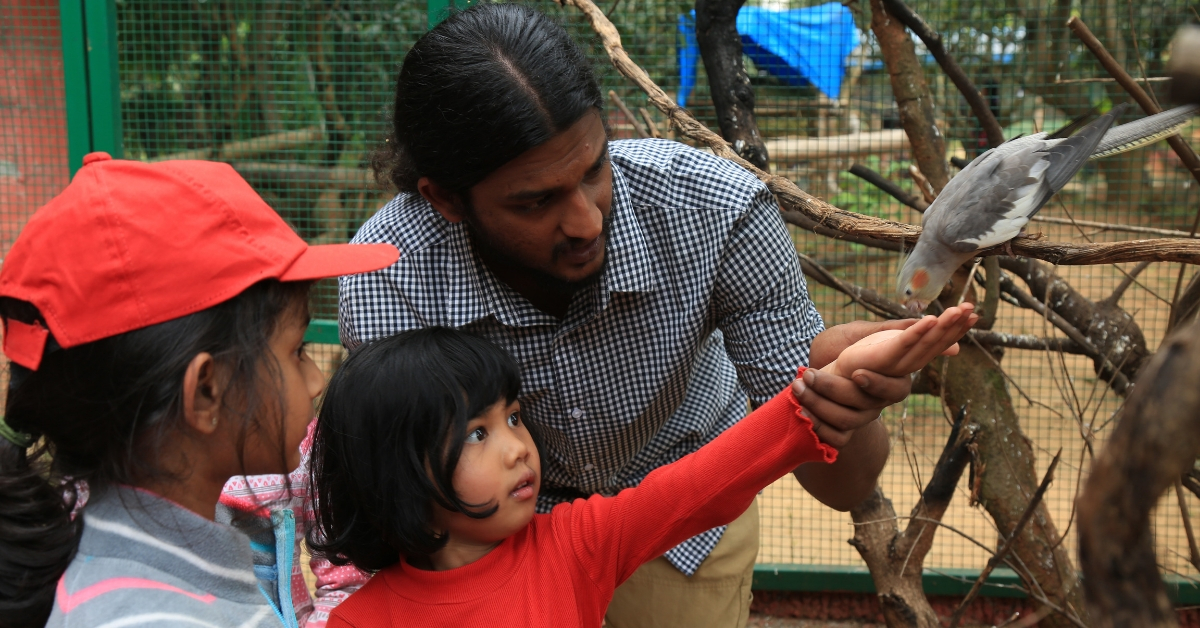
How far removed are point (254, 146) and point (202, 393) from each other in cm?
358

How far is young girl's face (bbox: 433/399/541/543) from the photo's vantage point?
1244 mm

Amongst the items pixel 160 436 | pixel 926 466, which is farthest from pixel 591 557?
pixel 926 466

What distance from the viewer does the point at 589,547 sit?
4.33 feet

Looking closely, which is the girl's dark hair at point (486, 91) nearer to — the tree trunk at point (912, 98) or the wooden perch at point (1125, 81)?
the wooden perch at point (1125, 81)

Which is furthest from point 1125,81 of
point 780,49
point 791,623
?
point 791,623

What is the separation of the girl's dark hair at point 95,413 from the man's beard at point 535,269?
0.51 m

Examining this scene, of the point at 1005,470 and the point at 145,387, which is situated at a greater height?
the point at 145,387

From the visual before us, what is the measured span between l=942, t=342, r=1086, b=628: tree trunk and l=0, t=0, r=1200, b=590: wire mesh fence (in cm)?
90

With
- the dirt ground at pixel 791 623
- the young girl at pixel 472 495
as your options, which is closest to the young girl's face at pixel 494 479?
the young girl at pixel 472 495

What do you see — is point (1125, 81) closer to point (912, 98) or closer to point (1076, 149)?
point (1076, 149)

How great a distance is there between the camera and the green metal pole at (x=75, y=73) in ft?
10.1

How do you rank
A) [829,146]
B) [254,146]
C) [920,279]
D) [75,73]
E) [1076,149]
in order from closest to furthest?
[1076,149] → [920,279] → [75,73] → [829,146] → [254,146]

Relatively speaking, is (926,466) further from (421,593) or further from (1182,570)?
(421,593)

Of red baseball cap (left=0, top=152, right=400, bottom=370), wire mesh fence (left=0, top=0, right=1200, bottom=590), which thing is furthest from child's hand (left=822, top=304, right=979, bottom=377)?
wire mesh fence (left=0, top=0, right=1200, bottom=590)
